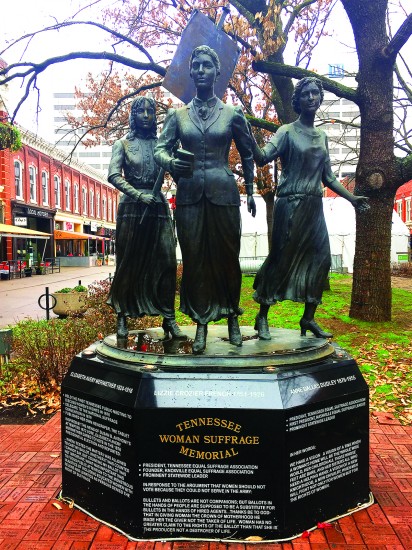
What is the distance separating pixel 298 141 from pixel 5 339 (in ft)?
18.4

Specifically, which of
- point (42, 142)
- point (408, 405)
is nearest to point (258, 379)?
point (408, 405)

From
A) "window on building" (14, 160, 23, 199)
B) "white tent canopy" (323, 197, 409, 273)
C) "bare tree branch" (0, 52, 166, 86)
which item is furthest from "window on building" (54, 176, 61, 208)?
"bare tree branch" (0, 52, 166, 86)

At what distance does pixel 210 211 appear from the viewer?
3.77 m

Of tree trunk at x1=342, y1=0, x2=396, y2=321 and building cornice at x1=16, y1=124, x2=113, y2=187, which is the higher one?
building cornice at x1=16, y1=124, x2=113, y2=187

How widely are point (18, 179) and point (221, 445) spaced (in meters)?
33.6

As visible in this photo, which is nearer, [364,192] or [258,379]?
[258,379]

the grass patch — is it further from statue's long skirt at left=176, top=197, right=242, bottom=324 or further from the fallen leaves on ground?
statue's long skirt at left=176, top=197, right=242, bottom=324

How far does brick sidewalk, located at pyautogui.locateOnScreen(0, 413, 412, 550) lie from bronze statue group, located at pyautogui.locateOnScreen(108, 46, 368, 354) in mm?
1314

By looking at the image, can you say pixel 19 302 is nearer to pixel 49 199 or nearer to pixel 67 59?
pixel 67 59

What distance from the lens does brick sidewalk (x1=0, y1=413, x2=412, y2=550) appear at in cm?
312

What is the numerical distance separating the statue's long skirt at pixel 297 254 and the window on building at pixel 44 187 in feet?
119

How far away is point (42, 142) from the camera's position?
3634 cm

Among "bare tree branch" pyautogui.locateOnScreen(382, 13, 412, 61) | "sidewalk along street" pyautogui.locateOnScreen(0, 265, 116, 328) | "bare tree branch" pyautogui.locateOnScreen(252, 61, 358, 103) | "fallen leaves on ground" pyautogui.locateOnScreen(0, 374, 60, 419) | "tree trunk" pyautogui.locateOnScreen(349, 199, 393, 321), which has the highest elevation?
"bare tree branch" pyautogui.locateOnScreen(382, 13, 412, 61)

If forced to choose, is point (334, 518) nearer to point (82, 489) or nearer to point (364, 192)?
A: point (82, 489)
